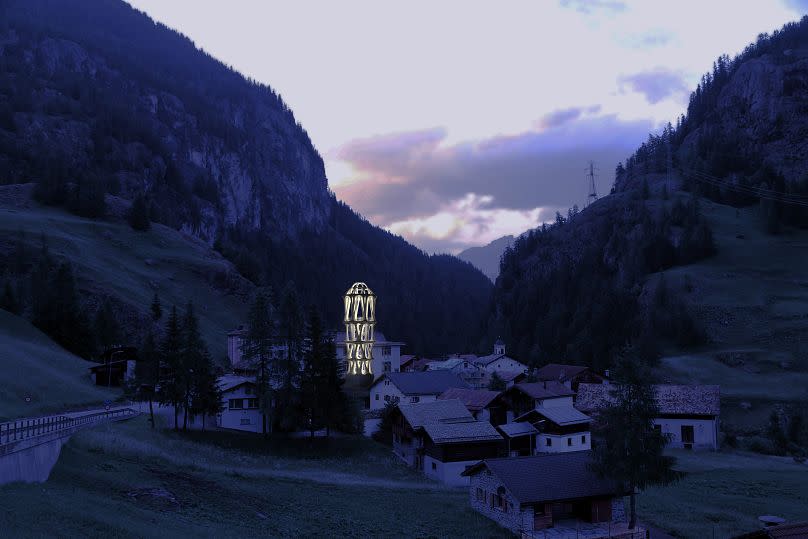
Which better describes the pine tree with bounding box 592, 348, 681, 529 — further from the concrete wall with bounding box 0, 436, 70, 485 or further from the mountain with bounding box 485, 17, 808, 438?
the mountain with bounding box 485, 17, 808, 438

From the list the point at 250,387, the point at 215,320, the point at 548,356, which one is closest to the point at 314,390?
the point at 250,387

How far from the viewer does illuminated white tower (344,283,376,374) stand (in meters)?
96.6

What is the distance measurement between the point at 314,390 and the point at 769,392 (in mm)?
68654

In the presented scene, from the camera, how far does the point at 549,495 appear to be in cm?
4178

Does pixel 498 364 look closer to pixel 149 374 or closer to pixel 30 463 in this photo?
pixel 149 374

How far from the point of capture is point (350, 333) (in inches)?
3829

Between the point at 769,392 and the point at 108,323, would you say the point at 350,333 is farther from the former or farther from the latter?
the point at 769,392

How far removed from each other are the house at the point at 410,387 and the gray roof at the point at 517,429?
19896mm

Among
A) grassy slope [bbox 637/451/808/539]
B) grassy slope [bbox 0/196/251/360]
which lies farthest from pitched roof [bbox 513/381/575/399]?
grassy slope [bbox 0/196/251/360]

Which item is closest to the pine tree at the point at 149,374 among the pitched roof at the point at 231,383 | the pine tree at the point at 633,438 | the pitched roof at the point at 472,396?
the pitched roof at the point at 231,383

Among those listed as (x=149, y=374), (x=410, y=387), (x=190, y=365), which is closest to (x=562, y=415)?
(x=410, y=387)

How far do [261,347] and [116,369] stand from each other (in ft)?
80.9

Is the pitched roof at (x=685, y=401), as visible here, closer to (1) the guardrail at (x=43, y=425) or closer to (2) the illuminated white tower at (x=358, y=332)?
(2) the illuminated white tower at (x=358, y=332)

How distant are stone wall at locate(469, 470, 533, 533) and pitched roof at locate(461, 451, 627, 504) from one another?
28.8 inches
